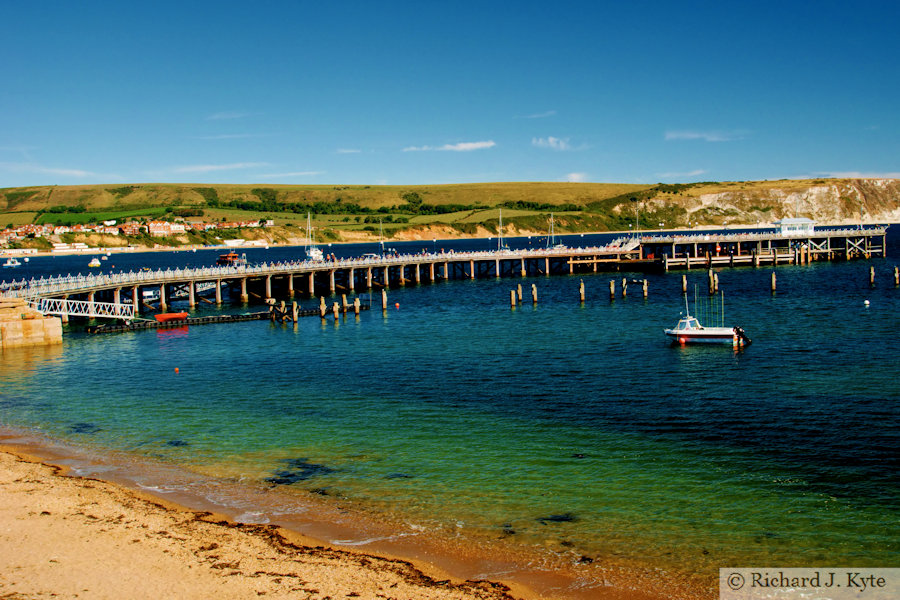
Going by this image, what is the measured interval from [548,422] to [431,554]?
45.4 feet

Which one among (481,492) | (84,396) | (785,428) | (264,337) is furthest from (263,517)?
(264,337)

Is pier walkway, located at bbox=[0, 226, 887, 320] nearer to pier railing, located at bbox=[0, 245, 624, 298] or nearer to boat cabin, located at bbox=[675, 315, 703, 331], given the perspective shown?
pier railing, located at bbox=[0, 245, 624, 298]

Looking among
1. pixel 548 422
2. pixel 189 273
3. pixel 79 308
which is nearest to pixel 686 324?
pixel 548 422

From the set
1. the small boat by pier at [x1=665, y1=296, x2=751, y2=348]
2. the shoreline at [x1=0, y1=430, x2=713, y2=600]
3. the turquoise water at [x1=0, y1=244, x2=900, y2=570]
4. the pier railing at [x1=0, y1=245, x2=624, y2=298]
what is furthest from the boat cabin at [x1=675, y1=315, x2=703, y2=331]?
the pier railing at [x1=0, y1=245, x2=624, y2=298]

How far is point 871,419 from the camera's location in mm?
31062

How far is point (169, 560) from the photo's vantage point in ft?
62.5

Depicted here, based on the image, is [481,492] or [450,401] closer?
[481,492]

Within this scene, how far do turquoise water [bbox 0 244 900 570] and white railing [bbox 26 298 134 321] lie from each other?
5.39 m

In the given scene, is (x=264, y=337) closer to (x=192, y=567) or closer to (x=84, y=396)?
(x=84, y=396)

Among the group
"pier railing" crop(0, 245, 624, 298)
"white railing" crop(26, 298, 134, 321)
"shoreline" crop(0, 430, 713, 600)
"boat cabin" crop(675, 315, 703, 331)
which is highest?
"pier railing" crop(0, 245, 624, 298)

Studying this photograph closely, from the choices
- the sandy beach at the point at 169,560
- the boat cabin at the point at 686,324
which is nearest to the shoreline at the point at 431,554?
the sandy beach at the point at 169,560

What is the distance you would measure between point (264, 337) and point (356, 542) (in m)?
44.9

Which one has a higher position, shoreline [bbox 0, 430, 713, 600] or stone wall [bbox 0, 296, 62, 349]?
stone wall [bbox 0, 296, 62, 349]

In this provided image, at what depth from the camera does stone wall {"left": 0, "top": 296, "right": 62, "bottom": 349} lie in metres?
58.1
